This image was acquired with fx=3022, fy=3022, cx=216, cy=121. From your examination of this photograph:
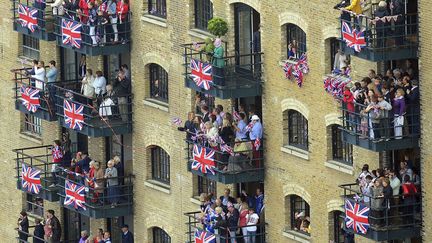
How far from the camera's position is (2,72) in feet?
386

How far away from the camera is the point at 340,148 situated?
9906 cm

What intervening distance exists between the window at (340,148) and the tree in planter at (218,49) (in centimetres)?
458

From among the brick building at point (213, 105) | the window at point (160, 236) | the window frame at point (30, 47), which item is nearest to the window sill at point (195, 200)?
the brick building at point (213, 105)

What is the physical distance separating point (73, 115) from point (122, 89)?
2.09m

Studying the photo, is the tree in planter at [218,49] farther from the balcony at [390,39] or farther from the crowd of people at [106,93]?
the balcony at [390,39]

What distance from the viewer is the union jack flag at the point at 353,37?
309 ft

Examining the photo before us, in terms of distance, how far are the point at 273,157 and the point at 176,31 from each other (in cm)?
660

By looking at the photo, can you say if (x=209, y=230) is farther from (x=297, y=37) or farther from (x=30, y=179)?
(x=30, y=179)

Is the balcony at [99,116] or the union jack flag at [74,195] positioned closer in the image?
the balcony at [99,116]

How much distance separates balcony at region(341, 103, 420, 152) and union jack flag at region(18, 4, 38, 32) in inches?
759

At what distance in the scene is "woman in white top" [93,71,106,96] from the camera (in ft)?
356

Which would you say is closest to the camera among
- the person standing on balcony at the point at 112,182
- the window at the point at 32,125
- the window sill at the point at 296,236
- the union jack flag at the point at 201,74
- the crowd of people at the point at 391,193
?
the crowd of people at the point at 391,193

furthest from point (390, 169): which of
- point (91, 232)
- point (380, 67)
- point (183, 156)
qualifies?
point (91, 232)

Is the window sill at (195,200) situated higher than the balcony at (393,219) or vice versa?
the window sill at (195,200)
